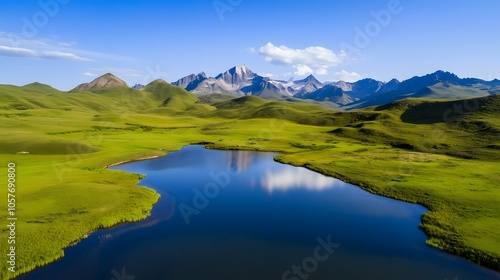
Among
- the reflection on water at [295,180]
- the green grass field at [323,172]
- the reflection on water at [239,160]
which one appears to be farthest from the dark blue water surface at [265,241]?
the reflection on water at [239,160]

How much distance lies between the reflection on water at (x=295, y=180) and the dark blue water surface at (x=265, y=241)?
1002mm

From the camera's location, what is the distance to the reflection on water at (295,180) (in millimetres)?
67312

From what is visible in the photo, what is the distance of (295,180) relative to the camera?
73.8m

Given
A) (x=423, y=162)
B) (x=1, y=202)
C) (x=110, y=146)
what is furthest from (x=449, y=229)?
(x=110, y=146)

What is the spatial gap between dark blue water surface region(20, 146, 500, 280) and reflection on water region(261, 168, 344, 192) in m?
1.00

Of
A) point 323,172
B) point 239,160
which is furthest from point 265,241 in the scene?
point 239,160

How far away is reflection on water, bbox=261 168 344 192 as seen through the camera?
67.3 m

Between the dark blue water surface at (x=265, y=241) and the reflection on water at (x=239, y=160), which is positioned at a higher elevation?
the reflection on water at (x=239, y=160)

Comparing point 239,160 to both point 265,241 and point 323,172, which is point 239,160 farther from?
point 265,241

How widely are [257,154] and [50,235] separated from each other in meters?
82.3

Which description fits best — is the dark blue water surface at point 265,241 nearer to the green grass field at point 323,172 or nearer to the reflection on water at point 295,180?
the reflection on water at point 295,180

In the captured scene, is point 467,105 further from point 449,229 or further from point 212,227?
point 212,227

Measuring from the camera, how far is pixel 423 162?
90.4 metres

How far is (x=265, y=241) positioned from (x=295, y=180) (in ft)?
118
